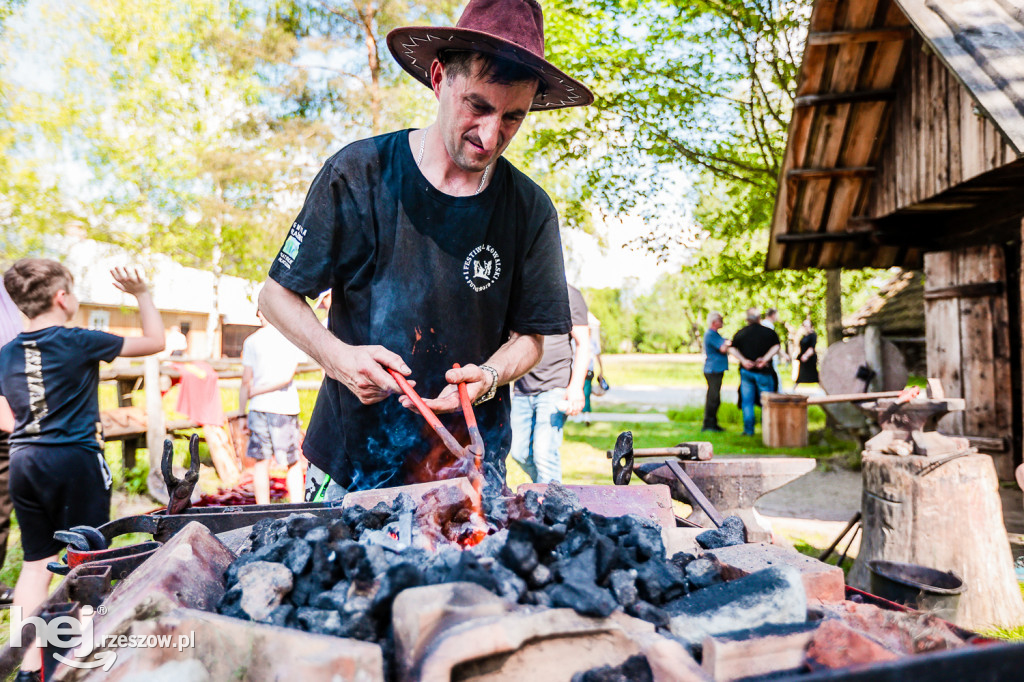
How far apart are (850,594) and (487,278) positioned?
1501 mm

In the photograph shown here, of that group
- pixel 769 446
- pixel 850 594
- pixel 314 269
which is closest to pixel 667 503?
pixel 850 594

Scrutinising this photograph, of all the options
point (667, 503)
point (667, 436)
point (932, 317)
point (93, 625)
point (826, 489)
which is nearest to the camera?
point (93, 625)

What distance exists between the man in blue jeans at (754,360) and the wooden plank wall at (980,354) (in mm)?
4453

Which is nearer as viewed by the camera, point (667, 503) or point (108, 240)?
point (667, 503)

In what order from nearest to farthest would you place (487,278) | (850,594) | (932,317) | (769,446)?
(850,594) → (487,278) → (932,317) → (769,446)

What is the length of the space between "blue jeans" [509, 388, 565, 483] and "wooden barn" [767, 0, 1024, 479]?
148 inches

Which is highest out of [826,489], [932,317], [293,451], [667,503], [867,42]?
A: [867,42]

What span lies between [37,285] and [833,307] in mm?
10229

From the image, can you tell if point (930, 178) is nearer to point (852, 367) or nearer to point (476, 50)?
point (852, 367)

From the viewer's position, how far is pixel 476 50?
2.15 meters

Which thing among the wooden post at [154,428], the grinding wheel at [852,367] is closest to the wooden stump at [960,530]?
the grinding wheel at [852,367]

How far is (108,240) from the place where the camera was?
19.2 metres

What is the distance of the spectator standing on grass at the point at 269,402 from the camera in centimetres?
574

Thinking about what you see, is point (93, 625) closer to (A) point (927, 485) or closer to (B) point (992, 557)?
(A) point (927, 485)
